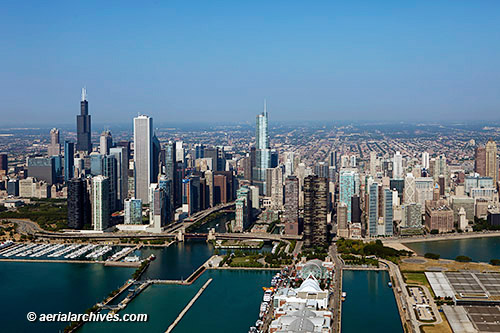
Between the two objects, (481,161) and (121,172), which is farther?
(481,161)

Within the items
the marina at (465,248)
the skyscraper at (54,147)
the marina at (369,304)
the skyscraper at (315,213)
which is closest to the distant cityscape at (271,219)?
the skyscraper at (315,213)

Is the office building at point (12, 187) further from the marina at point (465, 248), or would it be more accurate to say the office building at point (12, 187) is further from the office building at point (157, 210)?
the marina at point (465, 248)

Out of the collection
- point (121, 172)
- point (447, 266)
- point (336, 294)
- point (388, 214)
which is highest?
point (121, 172)

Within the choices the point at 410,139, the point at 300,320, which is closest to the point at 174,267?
the point at 300,320

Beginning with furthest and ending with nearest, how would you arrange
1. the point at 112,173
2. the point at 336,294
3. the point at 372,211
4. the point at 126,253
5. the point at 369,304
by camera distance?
1. the point at 112,173
2. the point at 372,211
3. the point at 126,253
4. the point at 336,294
5. the point at 369,304

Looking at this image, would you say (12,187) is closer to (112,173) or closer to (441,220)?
(112,173)

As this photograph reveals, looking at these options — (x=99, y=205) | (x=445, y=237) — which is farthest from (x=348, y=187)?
(x=99, y=205)

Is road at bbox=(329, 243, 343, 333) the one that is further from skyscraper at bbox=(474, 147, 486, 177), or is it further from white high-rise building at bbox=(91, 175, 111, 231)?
skyscraper at bbox=(474, 147, 486, 177)

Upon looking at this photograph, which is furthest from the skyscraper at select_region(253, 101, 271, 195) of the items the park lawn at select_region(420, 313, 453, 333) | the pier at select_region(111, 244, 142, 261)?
the park lawn at select_region(420, 313, 453, 333)
